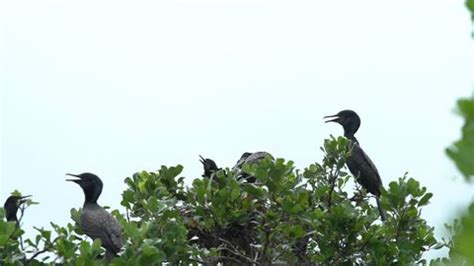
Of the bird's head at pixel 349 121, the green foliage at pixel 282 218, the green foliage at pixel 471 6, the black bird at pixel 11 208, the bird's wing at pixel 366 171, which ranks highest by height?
the bird's head at pixel 349 121

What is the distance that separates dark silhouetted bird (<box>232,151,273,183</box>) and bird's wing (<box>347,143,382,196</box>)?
1.19 m

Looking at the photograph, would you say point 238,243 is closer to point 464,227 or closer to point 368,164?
point 368,164

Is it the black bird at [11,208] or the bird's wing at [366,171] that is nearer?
the black bird at [11,208]

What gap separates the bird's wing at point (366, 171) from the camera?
8992 millimetres

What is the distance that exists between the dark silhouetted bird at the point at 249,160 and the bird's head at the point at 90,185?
1364mm

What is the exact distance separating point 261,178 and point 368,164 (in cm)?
291

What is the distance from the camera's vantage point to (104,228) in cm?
732

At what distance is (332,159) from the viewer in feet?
22.7

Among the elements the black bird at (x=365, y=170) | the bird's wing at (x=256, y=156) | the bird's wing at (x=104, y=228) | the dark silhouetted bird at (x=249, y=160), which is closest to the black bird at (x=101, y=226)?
the bird's wing at (x=104, y=228)

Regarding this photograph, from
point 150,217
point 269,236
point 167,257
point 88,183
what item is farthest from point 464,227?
point 88,183

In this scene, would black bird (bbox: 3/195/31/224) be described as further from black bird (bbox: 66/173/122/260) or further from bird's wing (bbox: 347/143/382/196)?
bird's wing (bbox: 347/143/382/196)

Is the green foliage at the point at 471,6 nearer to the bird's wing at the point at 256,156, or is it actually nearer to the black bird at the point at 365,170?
the bird's wing at the point at 256,156

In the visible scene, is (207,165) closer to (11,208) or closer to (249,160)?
(249,160)

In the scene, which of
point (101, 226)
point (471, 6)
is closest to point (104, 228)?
point (101, 226)
